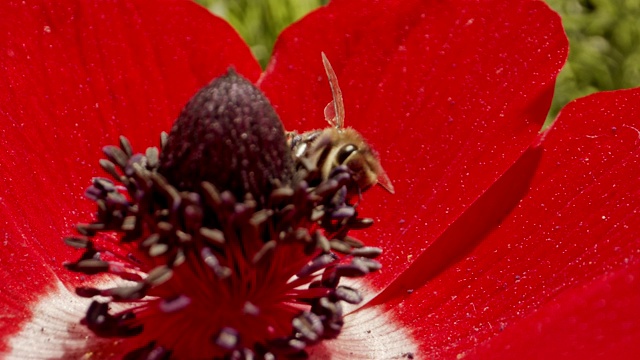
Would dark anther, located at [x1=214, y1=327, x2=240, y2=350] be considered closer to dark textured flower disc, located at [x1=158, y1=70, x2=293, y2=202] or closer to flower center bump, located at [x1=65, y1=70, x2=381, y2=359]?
flower center bump, located at [x1=65, y1=70, x2=381, y2=359]

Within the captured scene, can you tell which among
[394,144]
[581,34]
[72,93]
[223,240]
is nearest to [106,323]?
[223,240]

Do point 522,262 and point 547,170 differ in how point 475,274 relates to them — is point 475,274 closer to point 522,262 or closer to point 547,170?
point 522,262

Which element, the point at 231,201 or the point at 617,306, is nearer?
the point at 617,306

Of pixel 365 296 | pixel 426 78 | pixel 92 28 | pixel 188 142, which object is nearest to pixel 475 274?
pixel 365 296

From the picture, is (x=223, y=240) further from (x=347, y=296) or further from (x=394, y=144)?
(x=394, y=144)

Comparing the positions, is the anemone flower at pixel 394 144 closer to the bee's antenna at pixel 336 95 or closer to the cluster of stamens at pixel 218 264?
the cluster of stamens at pixel 218 264
